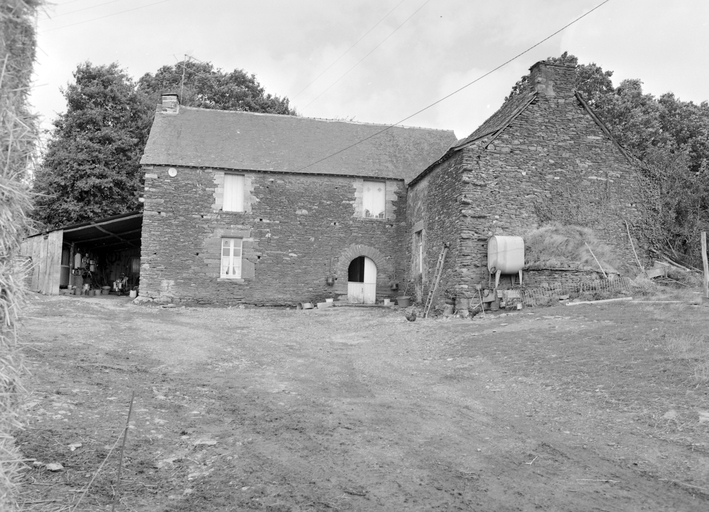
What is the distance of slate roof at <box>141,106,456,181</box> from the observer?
19.9 m

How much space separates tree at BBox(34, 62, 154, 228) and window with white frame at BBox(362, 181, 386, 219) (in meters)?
12.9

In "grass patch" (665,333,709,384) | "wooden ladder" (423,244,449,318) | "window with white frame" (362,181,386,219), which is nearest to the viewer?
"grass patch" (665,333,709,384)

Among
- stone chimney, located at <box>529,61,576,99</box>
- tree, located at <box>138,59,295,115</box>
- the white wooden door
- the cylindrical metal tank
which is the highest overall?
tree, located at <box>138,59,295,115</box>

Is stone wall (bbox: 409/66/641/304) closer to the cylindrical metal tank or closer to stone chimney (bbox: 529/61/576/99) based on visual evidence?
stone chimney (bbox: 529/61/576/99)

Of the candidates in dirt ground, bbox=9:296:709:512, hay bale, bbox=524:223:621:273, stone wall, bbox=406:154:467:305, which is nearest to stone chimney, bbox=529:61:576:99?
stone wall, bbox=406:154:467:305

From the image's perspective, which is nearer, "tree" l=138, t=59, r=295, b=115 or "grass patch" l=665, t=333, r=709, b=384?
"grass patch" l=665, t=333, r=709, b=384

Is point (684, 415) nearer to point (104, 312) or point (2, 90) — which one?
point (2, 90)

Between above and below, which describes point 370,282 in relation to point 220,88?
below

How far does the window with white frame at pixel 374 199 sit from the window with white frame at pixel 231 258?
16.4 feet

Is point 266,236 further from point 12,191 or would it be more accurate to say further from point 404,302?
point 12,191

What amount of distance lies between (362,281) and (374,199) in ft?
10.7

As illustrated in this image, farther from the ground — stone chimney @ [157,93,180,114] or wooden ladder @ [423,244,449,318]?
stone chimney @ [157,93,180,114]

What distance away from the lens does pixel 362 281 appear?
20.8m

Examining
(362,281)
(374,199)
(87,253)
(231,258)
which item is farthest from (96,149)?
(362,281)
